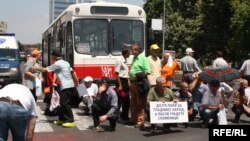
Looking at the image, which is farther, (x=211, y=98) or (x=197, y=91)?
(x=197, y=91)

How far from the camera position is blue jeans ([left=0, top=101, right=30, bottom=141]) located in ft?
18.4

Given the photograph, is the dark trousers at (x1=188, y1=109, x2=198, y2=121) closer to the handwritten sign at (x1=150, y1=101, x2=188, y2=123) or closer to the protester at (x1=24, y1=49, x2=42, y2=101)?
the handwritten sign at (x1=150, y1=101, x2=188, y2=123)

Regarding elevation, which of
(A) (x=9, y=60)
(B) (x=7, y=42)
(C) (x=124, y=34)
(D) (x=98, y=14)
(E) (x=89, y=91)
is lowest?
(E) (x=89, y=91)

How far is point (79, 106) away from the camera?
14.7 metres

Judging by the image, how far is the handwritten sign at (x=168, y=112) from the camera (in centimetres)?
992

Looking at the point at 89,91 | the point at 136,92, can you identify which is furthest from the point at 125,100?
the point at 89,91

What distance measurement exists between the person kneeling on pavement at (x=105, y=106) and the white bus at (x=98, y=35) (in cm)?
370

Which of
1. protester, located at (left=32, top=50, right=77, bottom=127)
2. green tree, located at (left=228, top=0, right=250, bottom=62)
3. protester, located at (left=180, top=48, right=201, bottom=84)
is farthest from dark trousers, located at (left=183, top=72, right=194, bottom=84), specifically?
green tree, located at (left=228, top=0, right=250, bottom=62)

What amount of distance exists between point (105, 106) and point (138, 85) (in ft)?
3.10

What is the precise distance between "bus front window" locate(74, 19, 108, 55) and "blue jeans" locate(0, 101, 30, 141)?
28.6 feet

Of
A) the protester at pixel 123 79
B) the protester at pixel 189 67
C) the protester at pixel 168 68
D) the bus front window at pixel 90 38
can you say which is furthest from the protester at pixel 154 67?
the bus front window at pixel 90 38

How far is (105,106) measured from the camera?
1040 centimetres

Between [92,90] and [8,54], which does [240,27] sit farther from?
[92,90]

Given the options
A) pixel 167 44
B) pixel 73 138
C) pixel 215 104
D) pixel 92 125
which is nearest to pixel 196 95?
pixel 215 104
